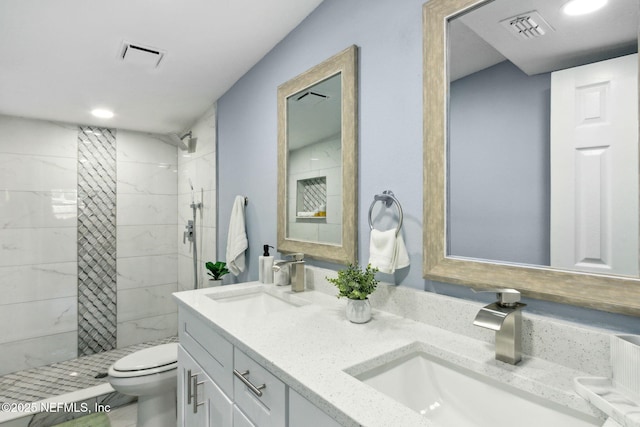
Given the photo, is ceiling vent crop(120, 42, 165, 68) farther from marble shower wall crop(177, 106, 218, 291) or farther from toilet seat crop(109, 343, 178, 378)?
toilet seat crop(109, 343, 178, 378)

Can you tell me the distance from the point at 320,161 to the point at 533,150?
889mm

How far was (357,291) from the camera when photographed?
1115mm

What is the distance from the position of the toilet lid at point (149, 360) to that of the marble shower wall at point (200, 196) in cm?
76

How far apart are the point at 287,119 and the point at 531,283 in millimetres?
1350

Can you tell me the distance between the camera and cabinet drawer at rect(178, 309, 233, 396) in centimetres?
110

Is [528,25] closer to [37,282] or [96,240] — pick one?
[96,240]

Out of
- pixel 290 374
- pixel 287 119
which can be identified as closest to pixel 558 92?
pixel 290 374

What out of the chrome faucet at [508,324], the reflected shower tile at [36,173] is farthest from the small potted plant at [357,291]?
the reflected shower tile at [36,173]

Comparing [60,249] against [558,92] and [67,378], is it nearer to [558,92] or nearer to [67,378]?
[67,378]

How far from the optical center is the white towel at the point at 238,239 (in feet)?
7.19

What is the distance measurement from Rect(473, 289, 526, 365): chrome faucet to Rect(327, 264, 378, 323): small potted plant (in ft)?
1.27

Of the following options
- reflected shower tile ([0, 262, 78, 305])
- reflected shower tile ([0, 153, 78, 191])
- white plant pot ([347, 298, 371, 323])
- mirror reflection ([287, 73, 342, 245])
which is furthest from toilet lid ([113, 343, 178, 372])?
reflected shower tile ([0, 153, 78, 191])

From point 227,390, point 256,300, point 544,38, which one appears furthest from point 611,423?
point 256,300

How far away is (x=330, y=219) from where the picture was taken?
151 centimetres
